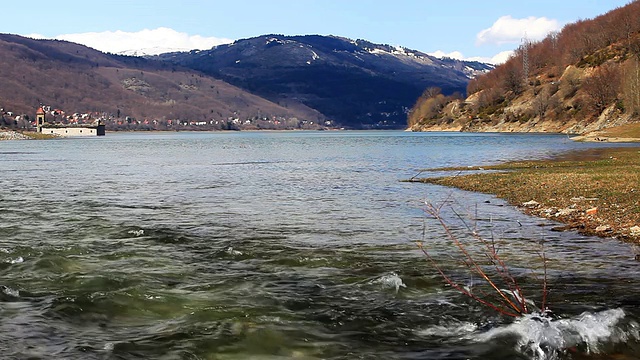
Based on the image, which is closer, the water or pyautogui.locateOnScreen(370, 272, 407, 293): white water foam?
the water

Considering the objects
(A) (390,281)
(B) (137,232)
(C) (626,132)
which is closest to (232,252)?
(B) (137,232)

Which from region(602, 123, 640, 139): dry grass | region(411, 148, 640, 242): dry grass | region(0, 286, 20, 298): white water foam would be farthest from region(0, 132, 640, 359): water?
region(602, 123, 640, 139): dry grass

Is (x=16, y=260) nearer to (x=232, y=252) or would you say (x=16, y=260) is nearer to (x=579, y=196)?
(x=232, y=252)

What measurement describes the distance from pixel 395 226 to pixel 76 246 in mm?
12580

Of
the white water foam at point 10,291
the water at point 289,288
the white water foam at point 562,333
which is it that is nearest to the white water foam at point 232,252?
the water at point 289,288

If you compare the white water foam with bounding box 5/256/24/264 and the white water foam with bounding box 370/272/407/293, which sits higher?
the white water foam with bounding box 370/272/407/293

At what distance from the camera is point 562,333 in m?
11.4

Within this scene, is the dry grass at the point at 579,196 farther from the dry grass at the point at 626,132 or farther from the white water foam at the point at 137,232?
the dry grass at the point at 626,132

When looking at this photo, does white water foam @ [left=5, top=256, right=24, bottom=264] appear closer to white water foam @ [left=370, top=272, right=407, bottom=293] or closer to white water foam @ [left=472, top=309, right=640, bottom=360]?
white water foam @ [left=370, top=272, right=407, bottom=293]

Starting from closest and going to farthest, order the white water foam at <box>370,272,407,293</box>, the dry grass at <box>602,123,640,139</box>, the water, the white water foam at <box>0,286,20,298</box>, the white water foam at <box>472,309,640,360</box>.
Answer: the white water foam at <box>472,309,640,360</box>, the water, the white water foam at <box>0,286,20,298</box>, the white water foam at <box>370,272,407,293</box>, the dry grass at <box>602,123,640,139</box>

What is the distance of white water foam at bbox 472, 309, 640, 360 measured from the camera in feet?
35.7

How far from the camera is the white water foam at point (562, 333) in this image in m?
10.9

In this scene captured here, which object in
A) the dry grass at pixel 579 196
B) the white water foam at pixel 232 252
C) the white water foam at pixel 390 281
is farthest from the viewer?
the dry grass at pixel 579 196

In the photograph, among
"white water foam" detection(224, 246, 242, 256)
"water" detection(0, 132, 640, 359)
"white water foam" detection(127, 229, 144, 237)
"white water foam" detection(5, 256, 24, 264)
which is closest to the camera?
"water" detection(0, 132, 640, 359)
